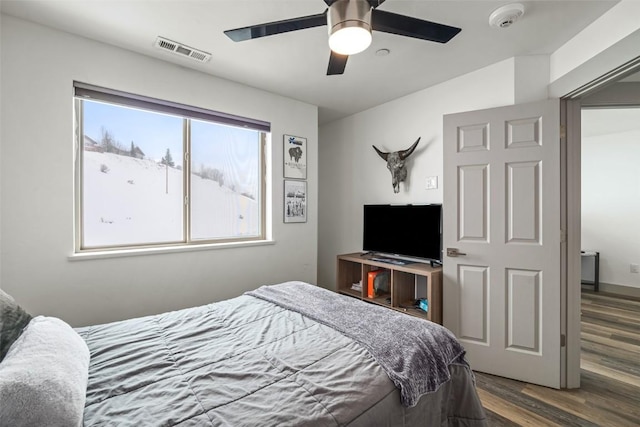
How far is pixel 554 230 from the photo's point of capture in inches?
80.2

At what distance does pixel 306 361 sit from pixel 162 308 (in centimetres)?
179

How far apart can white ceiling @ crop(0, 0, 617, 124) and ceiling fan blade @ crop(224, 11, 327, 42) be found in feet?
1.18

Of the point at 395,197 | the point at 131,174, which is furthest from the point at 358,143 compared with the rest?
the point at 131,174

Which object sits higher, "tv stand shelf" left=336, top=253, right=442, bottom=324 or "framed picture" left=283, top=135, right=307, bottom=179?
"framed picture" left=283, top=135, right=307, bottom=179

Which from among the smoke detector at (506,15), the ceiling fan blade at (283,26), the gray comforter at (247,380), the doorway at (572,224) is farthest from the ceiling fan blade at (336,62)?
the doorway at (572,224)

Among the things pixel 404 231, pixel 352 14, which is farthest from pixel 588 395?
pixel 352 14

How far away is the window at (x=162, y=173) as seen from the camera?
2.20m

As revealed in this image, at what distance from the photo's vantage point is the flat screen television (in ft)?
8.65

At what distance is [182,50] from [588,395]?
3.91 metres

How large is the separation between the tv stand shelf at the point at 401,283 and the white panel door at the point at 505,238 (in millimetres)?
97

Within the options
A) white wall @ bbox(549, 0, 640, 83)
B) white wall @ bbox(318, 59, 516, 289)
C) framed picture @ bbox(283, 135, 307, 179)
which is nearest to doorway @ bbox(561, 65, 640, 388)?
white wall @ bbox(549, 0, 640, 83)

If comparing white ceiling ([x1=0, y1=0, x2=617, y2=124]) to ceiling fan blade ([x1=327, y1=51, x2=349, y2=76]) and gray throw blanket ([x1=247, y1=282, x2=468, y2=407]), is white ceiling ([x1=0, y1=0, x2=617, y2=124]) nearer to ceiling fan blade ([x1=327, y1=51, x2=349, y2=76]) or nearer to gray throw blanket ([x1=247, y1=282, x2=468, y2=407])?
ceiling fan blade ([x1=327, y1=51, x2=349, y2=76])

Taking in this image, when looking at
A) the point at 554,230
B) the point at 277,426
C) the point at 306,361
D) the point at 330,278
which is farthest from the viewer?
the point at 330,278

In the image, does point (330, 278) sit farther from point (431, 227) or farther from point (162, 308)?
point (162, 308)
